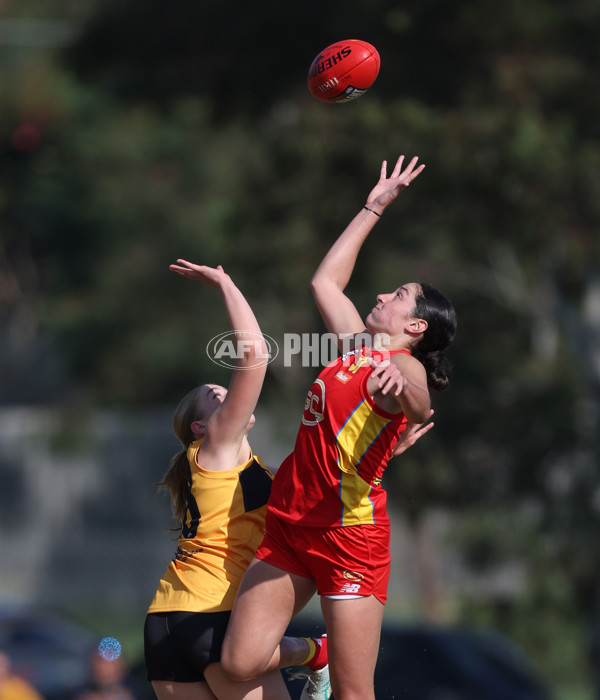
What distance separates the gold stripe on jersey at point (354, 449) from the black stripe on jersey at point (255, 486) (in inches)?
17.1

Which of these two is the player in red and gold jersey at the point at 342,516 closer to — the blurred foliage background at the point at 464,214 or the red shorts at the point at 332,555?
the red shorts at the point at 332,555

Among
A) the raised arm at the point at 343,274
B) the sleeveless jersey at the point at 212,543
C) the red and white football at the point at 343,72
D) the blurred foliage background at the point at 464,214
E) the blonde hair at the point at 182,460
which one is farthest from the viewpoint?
the blurred foliage background at the point at 464,214

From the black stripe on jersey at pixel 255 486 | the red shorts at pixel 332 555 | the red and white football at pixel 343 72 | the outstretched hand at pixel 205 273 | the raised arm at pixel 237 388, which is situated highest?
the red and white football at pixel 343 72

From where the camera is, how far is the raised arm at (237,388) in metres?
4.21

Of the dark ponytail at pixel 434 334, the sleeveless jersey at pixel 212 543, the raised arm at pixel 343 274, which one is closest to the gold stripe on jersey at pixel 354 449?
the dark ponytail at pixel 434 334

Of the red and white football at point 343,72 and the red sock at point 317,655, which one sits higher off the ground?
the red and white football at point 343,72

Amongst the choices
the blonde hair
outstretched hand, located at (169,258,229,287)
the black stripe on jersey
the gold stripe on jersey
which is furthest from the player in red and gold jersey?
outstretched hand, located at (169,258,229,287)

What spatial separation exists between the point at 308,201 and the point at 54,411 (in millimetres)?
Result: 10003

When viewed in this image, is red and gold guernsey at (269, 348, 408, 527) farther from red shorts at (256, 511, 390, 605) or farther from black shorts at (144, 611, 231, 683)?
black shorts at (144, 611, 231, 683)

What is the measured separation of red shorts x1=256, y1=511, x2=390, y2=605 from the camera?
4168 millimetres

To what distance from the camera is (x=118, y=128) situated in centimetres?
2481

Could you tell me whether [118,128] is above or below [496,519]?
above

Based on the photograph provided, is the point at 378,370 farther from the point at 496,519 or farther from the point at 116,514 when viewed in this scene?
the point at 116,514

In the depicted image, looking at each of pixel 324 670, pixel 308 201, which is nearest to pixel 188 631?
pixel 324 670
